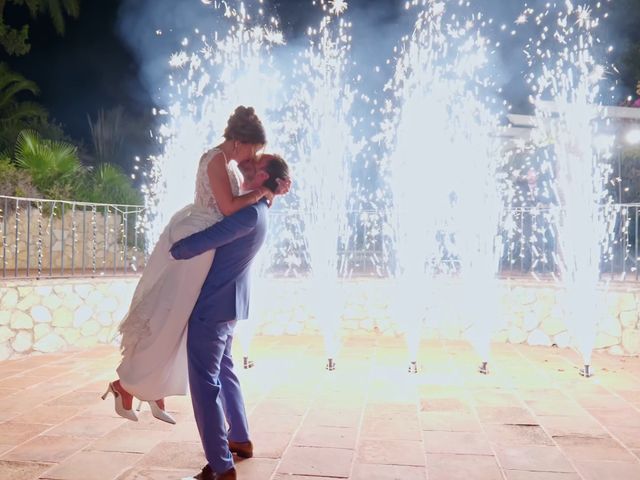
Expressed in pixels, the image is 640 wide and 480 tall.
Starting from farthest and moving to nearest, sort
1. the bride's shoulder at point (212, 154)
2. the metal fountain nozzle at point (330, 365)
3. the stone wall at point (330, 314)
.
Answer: the stone wall at point (330, 314) < the metal fountain nozzle at point (330, 365) < the bride's shoulder at point (212, 154)

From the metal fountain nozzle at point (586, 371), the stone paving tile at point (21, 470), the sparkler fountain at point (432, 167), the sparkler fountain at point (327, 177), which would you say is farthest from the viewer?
the sparkler fountain at point (327, 177)

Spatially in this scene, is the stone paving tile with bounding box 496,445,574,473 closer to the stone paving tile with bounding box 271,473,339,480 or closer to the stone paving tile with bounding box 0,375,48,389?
the stone paving tile with bounding box 271,473,339,480

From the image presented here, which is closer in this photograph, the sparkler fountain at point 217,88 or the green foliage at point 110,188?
the sparkler fountain at point 217,88

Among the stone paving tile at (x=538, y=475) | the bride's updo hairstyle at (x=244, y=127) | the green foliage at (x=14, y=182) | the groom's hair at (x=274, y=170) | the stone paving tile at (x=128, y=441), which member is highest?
the green foliage at (x=14, y=182)

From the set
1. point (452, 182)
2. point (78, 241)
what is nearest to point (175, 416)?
point (452, 182)

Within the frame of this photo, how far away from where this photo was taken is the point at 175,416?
3928mm

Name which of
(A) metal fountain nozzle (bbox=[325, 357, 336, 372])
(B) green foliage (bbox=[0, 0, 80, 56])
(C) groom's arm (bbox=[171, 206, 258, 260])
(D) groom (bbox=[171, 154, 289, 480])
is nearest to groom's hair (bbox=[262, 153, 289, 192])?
(D) groom (bbox=[171, 154, 289, 480])

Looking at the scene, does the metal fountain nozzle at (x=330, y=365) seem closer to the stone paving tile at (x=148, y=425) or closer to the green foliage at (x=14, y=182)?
the stone paving tile at (x=148, y=425)

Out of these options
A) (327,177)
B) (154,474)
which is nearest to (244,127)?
(154,474)

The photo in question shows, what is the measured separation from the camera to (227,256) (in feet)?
8.80

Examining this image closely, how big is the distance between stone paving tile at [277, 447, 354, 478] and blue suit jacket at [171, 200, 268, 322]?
0.88 meters

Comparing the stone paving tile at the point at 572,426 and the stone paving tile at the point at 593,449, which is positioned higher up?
the stone paving tile at the point at 593,449

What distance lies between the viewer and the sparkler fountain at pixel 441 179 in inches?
294

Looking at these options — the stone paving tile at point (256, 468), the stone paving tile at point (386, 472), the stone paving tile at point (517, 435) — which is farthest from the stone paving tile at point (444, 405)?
the stone paving tile at point (256, 468)
